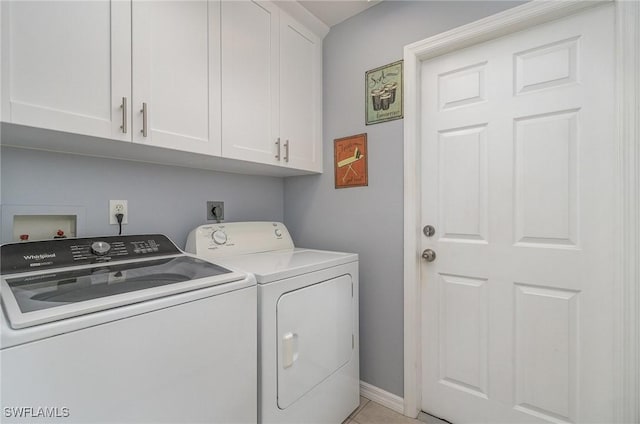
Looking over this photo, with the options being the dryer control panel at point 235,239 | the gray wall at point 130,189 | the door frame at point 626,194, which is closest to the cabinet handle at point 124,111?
the gray wall at point 130,189

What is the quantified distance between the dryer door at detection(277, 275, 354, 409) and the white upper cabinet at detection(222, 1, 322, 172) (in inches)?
32.0

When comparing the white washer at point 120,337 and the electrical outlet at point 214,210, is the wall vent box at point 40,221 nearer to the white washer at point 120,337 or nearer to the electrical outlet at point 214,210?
the white washer at point 120,337

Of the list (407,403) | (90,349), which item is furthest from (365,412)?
(90,349)

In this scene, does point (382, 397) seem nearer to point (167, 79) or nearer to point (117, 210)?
point (117, 210)

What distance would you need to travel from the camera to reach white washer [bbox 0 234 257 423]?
0.65m

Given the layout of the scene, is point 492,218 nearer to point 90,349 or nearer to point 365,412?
point 365,412

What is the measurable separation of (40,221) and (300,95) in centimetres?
151

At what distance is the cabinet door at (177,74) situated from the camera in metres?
1.15

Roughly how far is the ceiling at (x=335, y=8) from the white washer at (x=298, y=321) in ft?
4.73

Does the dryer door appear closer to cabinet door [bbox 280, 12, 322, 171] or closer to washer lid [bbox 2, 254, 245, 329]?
washer lid [bbox 2, 254, 245, 329]

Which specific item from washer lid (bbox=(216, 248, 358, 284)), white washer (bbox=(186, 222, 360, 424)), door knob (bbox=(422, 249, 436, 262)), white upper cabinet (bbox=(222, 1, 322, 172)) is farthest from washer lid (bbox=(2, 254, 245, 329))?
door knob (bbox=(422, 249, 436, 262))

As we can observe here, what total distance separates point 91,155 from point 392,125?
5.32 feet

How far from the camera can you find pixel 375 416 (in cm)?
166

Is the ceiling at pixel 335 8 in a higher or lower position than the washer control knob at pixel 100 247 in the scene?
higher
